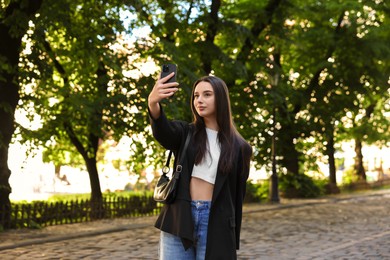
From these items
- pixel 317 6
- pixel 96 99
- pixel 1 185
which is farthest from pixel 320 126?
pixel 1 185

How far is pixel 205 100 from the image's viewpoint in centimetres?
405

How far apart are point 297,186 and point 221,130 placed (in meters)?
25.9

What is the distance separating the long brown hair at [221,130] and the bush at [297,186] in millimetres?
25855

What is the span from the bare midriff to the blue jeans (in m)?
0.03

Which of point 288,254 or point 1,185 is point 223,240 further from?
point 1,185

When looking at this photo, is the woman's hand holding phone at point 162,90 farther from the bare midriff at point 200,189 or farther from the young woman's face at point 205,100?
the bare midriff at point 200,189

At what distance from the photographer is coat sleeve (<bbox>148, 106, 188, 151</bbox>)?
3914mm

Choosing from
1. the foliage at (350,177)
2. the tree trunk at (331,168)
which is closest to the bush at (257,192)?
the tree trunk at (331,168)

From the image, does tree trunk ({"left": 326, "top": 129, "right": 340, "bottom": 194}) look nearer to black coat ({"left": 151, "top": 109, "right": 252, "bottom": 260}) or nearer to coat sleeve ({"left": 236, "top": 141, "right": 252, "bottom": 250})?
coat sleeve ({"left": 236, "top": 141, "right": 252, "bottom": 250})

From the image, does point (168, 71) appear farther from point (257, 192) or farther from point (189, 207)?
point (257, 192)

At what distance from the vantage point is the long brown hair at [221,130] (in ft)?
13.1

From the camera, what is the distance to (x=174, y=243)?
155 inches

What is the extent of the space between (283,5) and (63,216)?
10.4m

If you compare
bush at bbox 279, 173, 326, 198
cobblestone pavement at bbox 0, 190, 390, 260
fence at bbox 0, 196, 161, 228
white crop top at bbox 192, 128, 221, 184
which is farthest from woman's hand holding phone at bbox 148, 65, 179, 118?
bush at bbox 279, 173, 326, 198
